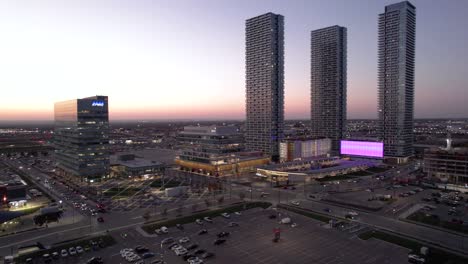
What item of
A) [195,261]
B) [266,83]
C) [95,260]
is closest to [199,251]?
[195,261]

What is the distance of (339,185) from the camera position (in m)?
116

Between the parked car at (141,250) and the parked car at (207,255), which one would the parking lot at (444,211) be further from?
the parked car at (141,250)

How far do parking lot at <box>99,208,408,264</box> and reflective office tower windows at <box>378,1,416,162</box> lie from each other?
125423 mm

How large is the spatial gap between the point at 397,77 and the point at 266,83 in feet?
234

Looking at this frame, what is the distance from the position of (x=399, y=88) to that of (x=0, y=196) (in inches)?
7147

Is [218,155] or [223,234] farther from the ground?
[218,155]

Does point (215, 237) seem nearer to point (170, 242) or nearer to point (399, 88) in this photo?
point (170, 242)

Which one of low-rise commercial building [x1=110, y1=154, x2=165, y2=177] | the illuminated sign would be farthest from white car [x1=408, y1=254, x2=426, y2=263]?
the illuminated sign

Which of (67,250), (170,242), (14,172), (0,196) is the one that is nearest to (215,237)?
(170,242)

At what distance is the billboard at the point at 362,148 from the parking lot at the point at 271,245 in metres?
111

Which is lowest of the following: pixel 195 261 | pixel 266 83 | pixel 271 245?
pixel 271 245

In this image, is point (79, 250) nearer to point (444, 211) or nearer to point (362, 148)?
point (444, 211)

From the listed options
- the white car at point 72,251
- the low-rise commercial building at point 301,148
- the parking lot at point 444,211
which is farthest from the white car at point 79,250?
the low-rise commercial building at point 301,148

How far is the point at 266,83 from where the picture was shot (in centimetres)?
17638
